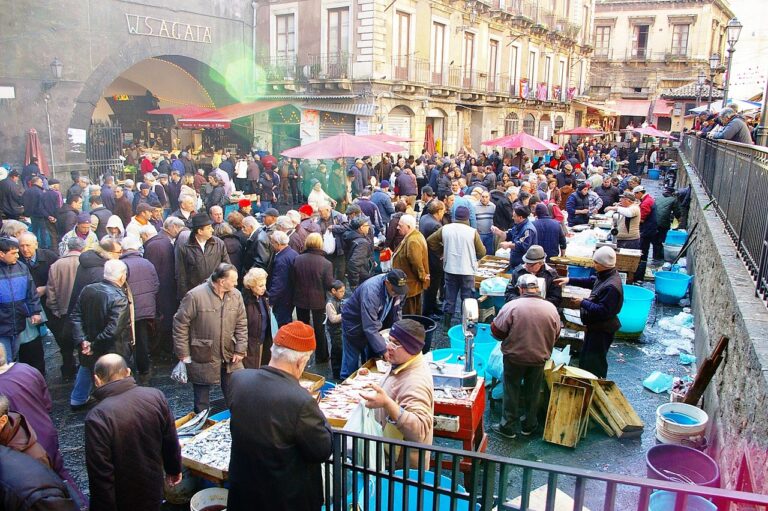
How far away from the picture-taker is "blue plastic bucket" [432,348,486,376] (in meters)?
5.75

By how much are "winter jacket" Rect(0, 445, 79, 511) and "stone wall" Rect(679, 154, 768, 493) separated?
354cm

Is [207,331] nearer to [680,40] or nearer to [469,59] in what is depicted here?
[469,59]

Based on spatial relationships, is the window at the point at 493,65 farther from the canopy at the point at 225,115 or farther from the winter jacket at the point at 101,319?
the winter jacket at the point at 101,319

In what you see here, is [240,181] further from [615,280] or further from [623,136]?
[623,136]

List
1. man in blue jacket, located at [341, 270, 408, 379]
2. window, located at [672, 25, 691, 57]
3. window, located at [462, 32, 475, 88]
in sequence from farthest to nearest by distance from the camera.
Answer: window, located at [672, 25, 691, 57], window, located at [462, 32, 475, 88], man in blue jacket, located at [341, 270, 408, 379]

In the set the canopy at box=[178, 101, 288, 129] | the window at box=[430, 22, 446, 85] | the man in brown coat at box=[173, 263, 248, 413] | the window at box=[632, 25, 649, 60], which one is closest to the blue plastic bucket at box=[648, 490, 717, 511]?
the man in brown coat at box=[173, 263, 248, 413]

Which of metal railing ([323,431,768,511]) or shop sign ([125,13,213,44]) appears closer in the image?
metal railing ([323,431,768,511])

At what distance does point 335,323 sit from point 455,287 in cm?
237

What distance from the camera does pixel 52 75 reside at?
671 inches

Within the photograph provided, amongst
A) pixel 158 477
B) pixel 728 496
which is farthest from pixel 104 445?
pixel 728 496

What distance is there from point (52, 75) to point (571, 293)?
1594cm

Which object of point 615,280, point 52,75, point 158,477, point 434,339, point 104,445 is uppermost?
point 52,75

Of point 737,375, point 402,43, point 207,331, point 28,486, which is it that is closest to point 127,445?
point 28,486

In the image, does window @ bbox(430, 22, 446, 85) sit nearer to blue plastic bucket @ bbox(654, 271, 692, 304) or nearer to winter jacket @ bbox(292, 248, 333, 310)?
blue plastic bucket @ bbox(654, 271, 692, 304)
